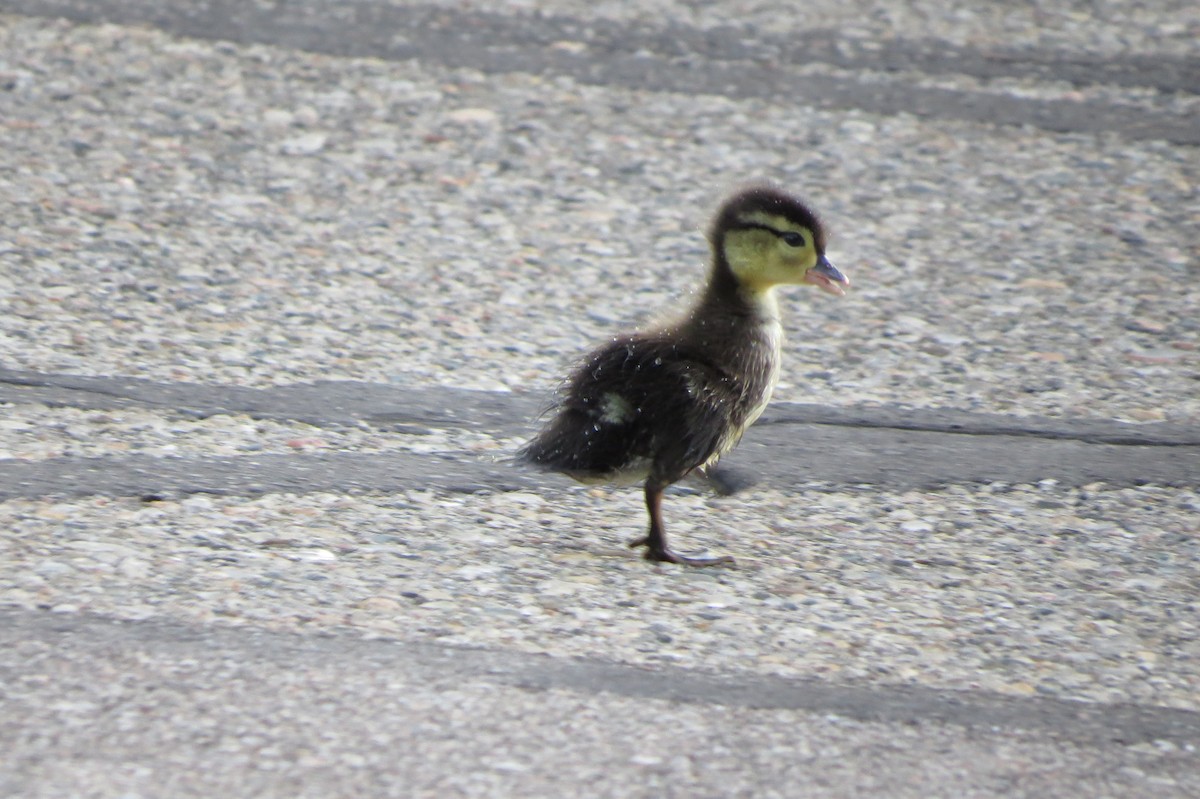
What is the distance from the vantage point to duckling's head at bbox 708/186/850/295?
4523mm

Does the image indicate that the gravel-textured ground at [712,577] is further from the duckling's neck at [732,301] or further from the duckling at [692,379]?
the duckling's neck at [732,301]

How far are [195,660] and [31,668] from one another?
0.33m

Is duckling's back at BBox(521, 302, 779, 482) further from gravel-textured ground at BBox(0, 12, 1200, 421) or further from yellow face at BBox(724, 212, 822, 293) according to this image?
gravel-textured ground at BBox(0, 12, 1200, 421)

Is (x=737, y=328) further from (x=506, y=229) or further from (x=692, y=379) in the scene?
(x=506, y=229)

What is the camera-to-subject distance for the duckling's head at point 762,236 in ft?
14.8

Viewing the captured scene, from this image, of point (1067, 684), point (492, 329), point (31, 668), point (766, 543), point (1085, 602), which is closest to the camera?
point (31, 668)

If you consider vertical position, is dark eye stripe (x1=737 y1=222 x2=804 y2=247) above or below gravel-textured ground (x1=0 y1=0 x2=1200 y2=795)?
above

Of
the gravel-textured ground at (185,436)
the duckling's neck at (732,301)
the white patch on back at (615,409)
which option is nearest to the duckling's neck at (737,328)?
the duckling's neck at (732,301)

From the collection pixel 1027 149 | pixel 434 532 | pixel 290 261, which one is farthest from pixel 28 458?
pixel 1027 149

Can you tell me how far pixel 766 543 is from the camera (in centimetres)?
444

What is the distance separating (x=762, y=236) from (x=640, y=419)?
702mm

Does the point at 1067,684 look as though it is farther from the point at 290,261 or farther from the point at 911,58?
the point at 911,58

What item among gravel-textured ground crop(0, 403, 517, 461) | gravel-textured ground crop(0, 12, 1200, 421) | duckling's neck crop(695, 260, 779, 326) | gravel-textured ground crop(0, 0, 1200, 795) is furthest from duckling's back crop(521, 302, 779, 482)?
gravel-textured ground crop(0, 12, 1200, 421)

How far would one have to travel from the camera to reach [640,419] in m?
4.16
